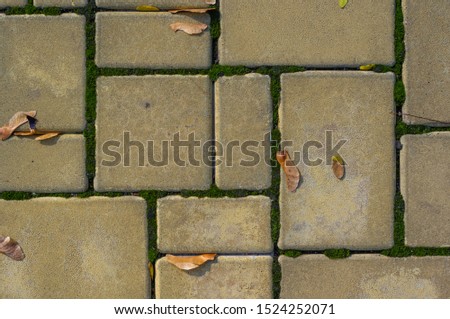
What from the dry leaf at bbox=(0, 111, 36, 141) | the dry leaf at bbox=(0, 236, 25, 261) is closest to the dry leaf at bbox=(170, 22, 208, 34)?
the dry leaf at bbox=(0, 111, 36, 141)

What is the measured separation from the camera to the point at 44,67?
7.05 feet

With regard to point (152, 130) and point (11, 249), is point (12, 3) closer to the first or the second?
point (152, 130)

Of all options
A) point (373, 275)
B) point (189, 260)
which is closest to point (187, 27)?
point (189, 260)

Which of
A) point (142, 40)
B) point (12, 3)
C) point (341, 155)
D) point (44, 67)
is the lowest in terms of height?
point (341, 155)

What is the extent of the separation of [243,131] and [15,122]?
0.99 m

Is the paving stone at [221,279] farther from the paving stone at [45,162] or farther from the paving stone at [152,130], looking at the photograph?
the paving stone at [45,162]

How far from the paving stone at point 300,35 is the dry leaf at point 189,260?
2.81ft

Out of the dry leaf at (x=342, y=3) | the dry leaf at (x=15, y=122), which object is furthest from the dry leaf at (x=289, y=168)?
the dry leaf at (x=15, y=122)

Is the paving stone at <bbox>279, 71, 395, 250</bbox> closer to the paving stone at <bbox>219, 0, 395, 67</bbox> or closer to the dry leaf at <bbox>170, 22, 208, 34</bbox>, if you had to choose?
the paving stone at <bbox>219, 0, 395, 67</bbox>

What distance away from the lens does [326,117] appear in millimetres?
2160

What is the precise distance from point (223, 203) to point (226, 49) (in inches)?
26.6

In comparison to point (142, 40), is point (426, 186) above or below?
below

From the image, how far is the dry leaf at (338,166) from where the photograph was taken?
216cm
